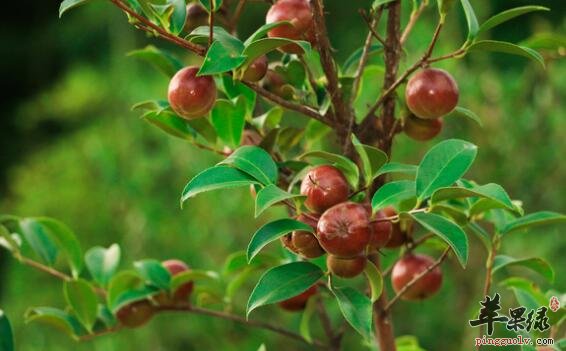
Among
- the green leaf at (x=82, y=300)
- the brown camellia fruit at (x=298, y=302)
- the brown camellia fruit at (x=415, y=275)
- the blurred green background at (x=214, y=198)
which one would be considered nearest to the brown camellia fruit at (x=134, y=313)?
the green leaf at (x=82, y=300)

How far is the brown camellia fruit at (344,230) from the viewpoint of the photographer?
632mm

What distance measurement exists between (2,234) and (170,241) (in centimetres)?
135

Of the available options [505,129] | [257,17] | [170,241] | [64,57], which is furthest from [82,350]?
[64,57]

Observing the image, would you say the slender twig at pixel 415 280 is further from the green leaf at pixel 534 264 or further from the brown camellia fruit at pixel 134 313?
the brown camellia fruit at pixel 134 313

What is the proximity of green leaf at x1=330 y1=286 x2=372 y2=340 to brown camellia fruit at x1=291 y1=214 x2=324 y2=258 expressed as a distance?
3 centimetres

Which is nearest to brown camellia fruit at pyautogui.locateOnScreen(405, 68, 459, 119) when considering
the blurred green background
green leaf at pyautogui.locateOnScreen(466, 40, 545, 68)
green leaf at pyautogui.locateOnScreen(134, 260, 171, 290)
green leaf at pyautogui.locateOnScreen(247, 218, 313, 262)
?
green leaf at pyautogui.locateOnScreen(466, 40, 545, 68)

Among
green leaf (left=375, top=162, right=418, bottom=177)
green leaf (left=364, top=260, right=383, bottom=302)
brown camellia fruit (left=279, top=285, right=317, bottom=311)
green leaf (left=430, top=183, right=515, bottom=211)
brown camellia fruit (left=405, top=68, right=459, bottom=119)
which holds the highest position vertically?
brown camellia fruit (left=405, top=68, right=459, bottom=119)

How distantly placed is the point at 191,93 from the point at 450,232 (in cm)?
22

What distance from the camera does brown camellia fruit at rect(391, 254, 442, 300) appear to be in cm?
84

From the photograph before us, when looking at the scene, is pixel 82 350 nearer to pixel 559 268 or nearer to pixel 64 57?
pixel 559 268

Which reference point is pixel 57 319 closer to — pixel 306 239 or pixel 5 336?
pixel 5 336

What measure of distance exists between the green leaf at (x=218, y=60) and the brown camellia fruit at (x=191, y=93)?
5 centimetres

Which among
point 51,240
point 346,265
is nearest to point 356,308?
point 346,265

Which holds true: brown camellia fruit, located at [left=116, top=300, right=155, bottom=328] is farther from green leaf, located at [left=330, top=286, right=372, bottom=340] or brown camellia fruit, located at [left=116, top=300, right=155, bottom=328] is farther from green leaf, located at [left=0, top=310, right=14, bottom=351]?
green leaf, located at [left=330, top=286, right=372, bottom=340]
